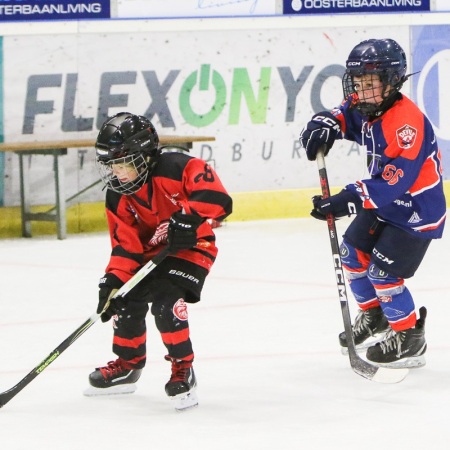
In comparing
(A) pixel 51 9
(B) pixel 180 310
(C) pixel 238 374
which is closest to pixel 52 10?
(A) pixel 51 9

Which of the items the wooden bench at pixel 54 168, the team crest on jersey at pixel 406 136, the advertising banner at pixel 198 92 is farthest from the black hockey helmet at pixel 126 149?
the advertising banner at pixel 198 92

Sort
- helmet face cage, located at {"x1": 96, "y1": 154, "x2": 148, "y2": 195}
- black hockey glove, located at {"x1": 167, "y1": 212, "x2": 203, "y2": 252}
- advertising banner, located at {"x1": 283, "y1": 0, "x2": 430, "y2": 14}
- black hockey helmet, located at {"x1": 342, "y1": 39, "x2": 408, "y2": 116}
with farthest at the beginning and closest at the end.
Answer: advertising banner, located at {"x1": 283, "y1": 0, "x2": 430, "y2": 14}, black hockey helmet, located at {"x1": 342, "y1": 39, "x2": 408, "y2": 116}, helmet face cage, located at {"x1": 96, "y1": 154, "x2": 148, "y2": 195}, black hockey glove, located at {"x1": 167, "y1": 212, "x2": 203, "y2": 252}

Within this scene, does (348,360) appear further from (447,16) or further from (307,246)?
(447,16)

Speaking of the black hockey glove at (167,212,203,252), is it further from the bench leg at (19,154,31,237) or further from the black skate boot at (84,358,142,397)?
the bench leg at (19,154,31,237)

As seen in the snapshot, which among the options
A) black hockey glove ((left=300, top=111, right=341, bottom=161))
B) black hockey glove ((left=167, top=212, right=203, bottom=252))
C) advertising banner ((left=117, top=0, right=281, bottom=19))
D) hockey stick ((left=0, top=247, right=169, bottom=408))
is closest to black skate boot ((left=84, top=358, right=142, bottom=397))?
hockey stick ((left=0, top=247, right=169, bottom=408))

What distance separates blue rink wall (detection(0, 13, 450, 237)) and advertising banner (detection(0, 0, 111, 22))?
6 cm

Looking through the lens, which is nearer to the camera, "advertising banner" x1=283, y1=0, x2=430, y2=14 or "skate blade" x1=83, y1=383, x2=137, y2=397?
"skate blade" x1=83, y1=383, x2=137, y2=397

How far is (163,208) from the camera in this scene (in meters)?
3.37

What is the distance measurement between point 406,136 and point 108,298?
3.38 ft

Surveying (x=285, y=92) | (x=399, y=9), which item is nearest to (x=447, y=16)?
(x=399, y=9)

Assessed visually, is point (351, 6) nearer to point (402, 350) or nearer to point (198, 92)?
point (198, 92)

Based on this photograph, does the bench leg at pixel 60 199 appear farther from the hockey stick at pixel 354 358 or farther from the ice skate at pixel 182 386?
the ice skate at pixel 182 386

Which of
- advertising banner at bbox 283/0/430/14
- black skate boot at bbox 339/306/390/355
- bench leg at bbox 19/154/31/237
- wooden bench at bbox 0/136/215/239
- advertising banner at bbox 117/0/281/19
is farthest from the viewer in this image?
advertising banner at bbox 283/0/430/14

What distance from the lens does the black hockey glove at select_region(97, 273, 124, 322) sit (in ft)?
11.0
